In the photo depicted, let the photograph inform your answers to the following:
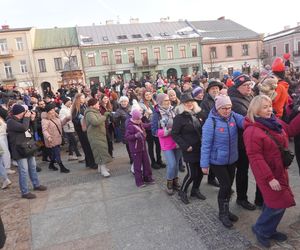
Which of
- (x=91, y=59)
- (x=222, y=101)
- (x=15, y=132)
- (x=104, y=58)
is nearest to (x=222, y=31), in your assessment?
(x=104, y=58)

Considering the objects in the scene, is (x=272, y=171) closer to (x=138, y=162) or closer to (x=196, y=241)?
(x=196, y=241)

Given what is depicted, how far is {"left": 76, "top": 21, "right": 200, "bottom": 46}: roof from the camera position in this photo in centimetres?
4009

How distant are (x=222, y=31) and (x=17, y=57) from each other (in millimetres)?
29748

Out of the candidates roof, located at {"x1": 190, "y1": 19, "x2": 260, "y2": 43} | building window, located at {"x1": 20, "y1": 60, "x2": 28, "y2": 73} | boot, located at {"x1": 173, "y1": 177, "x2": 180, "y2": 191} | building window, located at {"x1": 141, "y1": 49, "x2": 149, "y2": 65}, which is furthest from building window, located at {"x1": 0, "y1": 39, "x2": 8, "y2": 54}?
boot, located at {"x1": 173, "y1": 177, "x2": 180, "y2": 191}

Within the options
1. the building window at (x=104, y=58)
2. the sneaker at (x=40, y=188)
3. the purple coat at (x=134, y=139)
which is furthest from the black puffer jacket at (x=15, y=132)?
the building window at (x=104, y=58)

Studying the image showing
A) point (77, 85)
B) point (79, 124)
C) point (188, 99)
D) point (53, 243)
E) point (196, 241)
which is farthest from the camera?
point (77, 85)

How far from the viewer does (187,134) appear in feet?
14.7

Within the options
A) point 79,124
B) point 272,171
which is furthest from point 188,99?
point 79,124

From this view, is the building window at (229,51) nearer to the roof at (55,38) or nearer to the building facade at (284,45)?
the building facade at (284,45)

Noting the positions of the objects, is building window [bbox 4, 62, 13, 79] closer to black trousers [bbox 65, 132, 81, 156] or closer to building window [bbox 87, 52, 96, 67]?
building window [bbox 87, 52, 96, 67]

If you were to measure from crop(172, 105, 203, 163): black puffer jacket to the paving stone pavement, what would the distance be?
811 mm

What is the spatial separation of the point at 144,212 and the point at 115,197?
0.92 metres

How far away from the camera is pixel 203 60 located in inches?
1698

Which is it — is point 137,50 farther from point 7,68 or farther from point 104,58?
point 7,68
